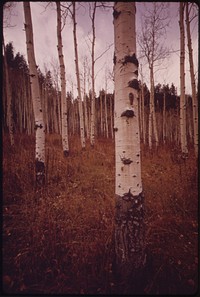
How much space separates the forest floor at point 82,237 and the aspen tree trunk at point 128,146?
232 mm

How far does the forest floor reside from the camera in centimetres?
189

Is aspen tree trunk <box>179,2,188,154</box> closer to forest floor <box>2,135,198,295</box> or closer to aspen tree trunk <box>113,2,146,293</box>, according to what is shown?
forest floor <box>2,135,198,295</box>

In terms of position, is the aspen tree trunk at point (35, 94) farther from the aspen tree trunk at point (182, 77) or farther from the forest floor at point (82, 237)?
the aspen tree trunk at point (182, 77)

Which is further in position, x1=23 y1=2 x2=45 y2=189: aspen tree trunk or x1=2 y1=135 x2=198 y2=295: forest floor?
x1=23 y1=2 x2=45 y2=189: aspen tree trunk

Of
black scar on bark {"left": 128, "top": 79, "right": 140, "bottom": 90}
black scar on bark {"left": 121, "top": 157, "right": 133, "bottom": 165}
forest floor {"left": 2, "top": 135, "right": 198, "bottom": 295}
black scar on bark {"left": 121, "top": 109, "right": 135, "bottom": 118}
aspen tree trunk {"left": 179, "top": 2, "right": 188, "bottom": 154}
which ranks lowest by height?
forest floor {"left": 2, "top": 135, "right": 198, "bottom": 295}

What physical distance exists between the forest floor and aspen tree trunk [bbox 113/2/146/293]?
0.23 m

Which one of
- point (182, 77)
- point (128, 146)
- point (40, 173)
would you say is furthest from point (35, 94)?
point (182, 77)

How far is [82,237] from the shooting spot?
2.43m

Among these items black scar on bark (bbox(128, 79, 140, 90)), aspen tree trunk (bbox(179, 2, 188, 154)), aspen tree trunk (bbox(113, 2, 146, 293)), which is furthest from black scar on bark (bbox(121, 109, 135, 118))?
aspen tree trunk (bbox(179, 2, 188, 154))

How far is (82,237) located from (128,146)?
1.47 metres

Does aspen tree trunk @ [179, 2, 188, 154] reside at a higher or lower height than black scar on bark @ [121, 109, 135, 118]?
higher

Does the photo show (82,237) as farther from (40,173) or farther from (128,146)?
(40,173)

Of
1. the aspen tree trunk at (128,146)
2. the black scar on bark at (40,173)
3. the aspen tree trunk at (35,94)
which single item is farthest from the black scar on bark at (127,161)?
the aspen tree trunk at (35,94)

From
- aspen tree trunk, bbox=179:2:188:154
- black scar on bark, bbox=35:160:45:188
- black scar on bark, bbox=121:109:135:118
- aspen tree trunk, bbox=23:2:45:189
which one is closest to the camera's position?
black scar on bark, bbox=121:109:135:118
